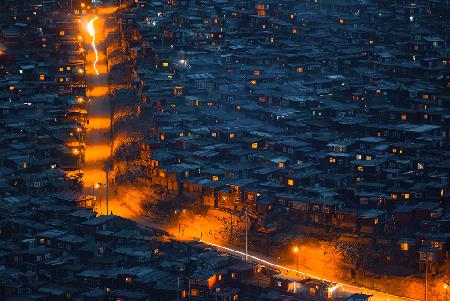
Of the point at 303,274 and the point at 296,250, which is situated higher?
the point at 296,250

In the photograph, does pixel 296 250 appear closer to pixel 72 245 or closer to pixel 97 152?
pixel 72 245

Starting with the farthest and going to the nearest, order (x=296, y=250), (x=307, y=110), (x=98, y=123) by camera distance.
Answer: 1. (x=98, y=123)
2. (x=307, y=110)
3. (x=296, y=250)

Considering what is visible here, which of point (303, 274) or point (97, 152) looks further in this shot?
point (97, 152)

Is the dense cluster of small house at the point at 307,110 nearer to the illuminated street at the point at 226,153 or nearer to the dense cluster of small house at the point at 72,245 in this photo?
the illuminated street at the point at 226,153

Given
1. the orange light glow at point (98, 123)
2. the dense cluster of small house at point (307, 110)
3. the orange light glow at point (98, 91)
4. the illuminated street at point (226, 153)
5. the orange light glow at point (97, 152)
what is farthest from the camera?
the orange light glow at point (98, 91)

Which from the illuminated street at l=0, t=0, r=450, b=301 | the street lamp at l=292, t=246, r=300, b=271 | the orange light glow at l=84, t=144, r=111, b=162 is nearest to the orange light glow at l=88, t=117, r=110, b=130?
the illuminated street at l=0, t=0, r=450, b=301

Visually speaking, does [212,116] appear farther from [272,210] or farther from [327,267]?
[327,267]

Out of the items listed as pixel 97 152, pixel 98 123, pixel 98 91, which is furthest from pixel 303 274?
pixel 98 91

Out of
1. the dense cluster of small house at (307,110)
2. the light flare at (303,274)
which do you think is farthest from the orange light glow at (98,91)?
the light flare at (303,274)
